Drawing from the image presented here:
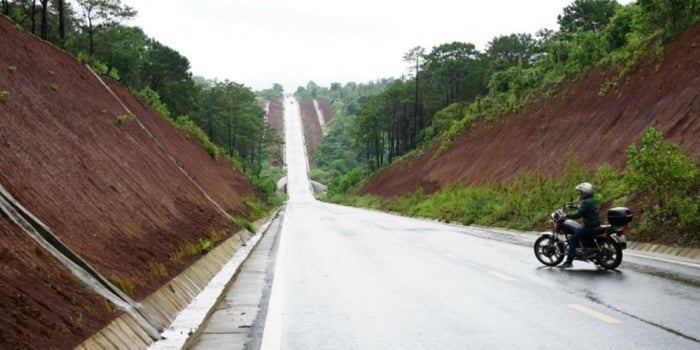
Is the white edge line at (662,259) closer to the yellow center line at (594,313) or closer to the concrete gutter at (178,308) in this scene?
the yellow center line at (594,313)

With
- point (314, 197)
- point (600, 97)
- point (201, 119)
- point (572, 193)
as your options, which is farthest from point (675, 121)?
point (314, 197)

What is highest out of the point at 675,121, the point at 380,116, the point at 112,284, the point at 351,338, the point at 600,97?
the point at 380,116

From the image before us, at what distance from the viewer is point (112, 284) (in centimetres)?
743

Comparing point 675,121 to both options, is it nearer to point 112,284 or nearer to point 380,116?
point 112,284

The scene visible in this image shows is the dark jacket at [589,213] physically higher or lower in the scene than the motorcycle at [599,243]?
higher

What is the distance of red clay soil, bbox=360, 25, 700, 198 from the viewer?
86.3ft

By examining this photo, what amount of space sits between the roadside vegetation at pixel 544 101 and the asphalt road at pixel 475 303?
2.85 metres

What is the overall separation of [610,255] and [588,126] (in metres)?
22.9

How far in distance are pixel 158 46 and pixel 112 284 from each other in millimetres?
60582

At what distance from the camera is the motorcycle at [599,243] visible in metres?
12.9

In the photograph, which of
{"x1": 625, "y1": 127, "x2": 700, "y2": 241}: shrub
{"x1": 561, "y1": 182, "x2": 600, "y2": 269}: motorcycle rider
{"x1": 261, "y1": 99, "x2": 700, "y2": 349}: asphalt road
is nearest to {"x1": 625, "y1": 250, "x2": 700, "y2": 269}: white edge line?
{"x1": 261, "y1": 99, "x2": 700, "y2": 349}: asphalt road

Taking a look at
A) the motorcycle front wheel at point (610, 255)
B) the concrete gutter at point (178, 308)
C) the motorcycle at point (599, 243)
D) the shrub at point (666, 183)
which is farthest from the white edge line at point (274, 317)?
the shrub at point (666, 183)

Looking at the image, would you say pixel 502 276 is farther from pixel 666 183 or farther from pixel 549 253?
pixel 666 183

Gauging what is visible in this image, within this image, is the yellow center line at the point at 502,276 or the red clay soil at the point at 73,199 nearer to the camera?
the red clay soil at the point at 73,199
